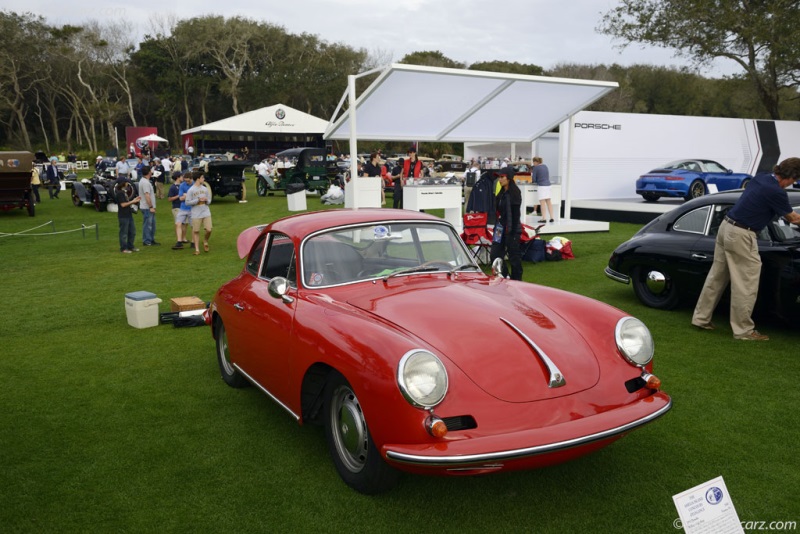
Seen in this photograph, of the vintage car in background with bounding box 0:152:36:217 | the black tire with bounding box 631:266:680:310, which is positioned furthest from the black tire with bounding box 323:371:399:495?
the vintage car in background with bounding box 0:152:36:217

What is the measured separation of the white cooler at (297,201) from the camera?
67.4ft

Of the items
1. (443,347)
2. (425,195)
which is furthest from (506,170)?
(443,347)

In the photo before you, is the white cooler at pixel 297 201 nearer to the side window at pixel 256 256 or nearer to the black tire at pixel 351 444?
the side window at pixel 256 256

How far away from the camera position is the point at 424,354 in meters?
3.12

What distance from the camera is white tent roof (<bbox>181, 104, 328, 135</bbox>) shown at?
4694 centimetres

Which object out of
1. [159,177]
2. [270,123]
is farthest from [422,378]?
[270,123]

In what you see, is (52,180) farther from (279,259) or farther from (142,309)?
(279,259)

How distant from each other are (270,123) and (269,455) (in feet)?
153

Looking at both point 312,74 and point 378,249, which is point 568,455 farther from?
point 312,74

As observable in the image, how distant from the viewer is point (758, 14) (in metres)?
26.4

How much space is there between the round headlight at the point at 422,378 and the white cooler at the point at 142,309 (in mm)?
5315

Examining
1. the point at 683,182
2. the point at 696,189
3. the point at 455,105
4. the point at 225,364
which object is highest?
the point at 455,105

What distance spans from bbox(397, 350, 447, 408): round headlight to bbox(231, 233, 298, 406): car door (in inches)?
45.8

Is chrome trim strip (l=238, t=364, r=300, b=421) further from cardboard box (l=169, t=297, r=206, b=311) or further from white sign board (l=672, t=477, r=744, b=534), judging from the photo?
cardboard box (l=169, t=297, r=206, b=311)
